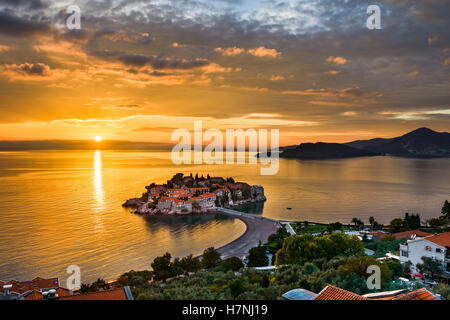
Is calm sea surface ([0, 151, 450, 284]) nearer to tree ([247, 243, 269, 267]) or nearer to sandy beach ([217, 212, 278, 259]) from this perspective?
sandy beach ([217, 212, 278, 259])

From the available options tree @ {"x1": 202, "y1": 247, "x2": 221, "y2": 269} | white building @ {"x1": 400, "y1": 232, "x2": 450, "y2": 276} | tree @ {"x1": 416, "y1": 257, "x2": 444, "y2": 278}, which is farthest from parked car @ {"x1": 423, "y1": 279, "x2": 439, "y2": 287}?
tree @ {"x1": 202, "y1": 247, "x2": 221, "y2": 269}

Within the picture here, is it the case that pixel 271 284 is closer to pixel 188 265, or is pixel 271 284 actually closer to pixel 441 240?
pixel 188 265

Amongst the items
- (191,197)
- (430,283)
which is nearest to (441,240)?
(430,283)

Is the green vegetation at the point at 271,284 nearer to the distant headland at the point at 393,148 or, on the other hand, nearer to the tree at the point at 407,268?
the tree at the point at 407,268

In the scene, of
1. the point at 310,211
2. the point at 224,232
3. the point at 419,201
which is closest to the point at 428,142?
the point at 419,201

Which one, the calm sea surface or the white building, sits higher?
the white building

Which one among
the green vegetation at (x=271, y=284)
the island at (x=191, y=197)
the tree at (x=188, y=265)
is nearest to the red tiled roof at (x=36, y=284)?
the tree at (x=188, y=265)
